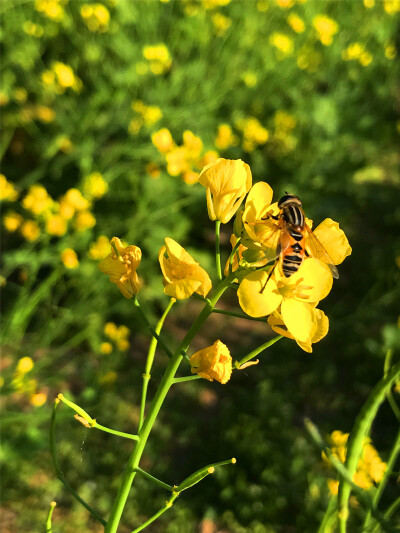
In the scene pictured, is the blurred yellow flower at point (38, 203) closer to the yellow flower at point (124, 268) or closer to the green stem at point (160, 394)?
the yellow flower at point (124, 268)

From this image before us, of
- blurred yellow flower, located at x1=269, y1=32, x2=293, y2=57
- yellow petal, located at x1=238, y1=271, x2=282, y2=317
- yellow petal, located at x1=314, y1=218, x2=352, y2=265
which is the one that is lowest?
blurred yellow flower, located at x1=269, y1=32, x2=293, y2=57

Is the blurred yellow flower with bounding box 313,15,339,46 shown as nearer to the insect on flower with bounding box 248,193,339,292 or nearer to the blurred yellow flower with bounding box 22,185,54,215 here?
the blurred yellow flower with bounding box 22,185,54,215

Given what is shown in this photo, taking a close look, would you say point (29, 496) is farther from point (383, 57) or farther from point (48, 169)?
point (383, 57)

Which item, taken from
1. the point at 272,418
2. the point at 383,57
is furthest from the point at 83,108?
the point at 383,57

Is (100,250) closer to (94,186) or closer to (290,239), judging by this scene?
(94,186)

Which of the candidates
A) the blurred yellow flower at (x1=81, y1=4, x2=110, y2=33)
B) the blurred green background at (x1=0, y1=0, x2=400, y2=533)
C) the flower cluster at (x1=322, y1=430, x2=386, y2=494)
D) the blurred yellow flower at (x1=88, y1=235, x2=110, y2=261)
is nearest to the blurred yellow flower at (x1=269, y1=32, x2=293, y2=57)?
the blurred green background at (x1=0, y1=0, x2=400, y2=533)

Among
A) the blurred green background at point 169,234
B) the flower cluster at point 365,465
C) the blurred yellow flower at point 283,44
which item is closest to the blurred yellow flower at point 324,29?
the blurred green background at point 169,234
